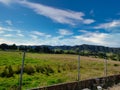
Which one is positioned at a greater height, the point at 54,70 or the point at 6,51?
the point at 6,51

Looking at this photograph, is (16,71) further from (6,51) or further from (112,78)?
(6,51)

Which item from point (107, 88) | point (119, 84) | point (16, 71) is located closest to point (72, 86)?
point (107, 88)

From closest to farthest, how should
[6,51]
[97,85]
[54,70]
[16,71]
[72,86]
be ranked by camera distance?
[6,51]
[72,86]
[97,85]
[16,71]
[54,70]

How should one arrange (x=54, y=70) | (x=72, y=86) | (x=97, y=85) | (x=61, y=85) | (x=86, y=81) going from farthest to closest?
(x=54, y=70), (x=97, y=85), (x=86, y=81), (x=72, y=86), (x=61, y=85)

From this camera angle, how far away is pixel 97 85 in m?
11.8

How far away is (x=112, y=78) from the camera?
44.8ft

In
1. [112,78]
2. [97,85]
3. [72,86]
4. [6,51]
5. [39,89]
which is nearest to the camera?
[6,51]

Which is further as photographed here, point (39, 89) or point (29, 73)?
point (29, 73)

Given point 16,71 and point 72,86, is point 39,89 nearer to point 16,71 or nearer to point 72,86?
point 72,86

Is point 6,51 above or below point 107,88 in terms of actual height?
above

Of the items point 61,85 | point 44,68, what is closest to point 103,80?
point 61,85

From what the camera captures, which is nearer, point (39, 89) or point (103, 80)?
point (39, 89)

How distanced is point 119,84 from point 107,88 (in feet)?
6.50

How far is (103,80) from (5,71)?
631 cm
